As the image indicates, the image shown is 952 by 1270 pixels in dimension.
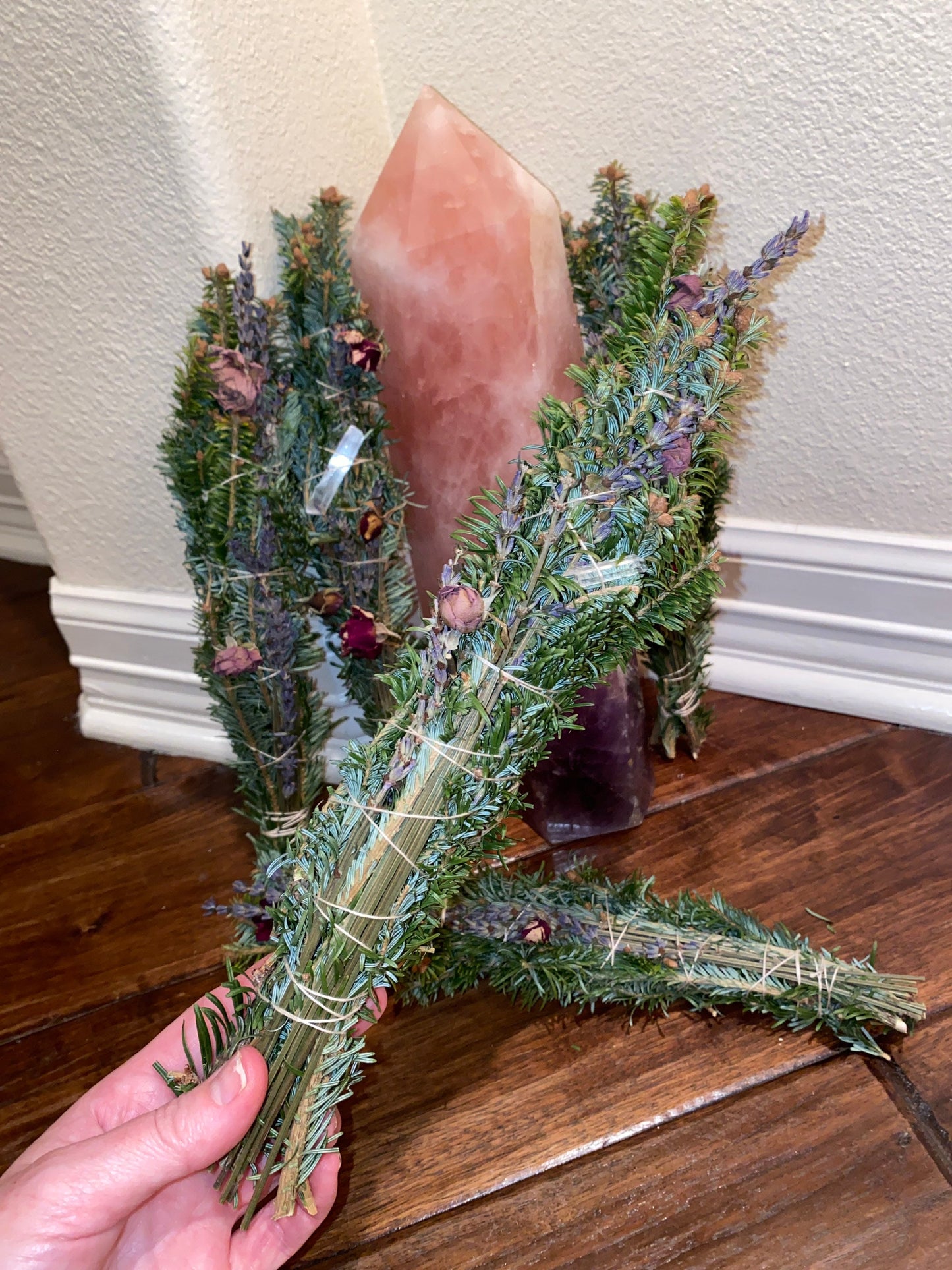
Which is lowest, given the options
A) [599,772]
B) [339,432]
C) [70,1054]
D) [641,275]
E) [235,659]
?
[70,1054]

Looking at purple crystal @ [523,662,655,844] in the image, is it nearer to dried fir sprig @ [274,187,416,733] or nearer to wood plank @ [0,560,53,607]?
dried fir sprig @ [274,187,416,733]

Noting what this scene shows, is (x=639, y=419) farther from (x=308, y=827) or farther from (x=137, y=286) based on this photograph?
(x=137, y=286)

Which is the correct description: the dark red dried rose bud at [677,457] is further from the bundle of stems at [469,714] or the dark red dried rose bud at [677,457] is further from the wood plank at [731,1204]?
the wood plank at [731,1204]

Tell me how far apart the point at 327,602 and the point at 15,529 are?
2.84 feet

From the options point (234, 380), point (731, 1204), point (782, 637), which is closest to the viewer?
point (731, 1204)

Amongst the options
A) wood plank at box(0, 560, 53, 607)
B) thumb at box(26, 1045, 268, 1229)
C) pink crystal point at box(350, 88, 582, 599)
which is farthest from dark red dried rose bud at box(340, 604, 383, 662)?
wood plank at box(0, 560, 53, 607)

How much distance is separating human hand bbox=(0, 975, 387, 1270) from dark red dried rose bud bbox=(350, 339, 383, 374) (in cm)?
45

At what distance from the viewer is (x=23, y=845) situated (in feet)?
2.98

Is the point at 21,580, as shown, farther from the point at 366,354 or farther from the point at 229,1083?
the point at 229,1083

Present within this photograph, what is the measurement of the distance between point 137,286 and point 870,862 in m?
0.73

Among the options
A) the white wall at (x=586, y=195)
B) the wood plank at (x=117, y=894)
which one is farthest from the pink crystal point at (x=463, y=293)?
the wood plank at (x=117, y=894)

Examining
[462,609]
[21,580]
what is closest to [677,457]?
[462,609]

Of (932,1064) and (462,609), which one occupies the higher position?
(462,609)

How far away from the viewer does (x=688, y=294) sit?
1.77 ft
